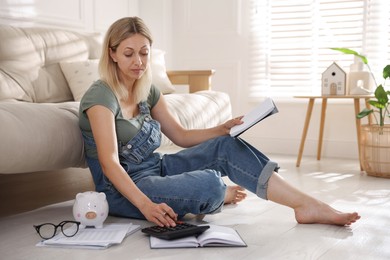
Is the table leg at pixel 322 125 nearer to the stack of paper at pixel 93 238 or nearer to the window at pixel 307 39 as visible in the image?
the window at pixel 307 39

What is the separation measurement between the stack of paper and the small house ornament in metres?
2.25

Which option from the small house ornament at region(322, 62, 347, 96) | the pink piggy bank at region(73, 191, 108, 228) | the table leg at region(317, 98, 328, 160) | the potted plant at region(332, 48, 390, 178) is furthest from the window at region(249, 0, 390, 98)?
the pink piggy bank at region(73, 191, 108, 228)

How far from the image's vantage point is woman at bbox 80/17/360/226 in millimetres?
1976

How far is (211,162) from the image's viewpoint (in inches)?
84.4

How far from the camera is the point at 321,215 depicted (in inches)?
79.1

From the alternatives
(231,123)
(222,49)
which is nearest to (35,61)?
(231,123)

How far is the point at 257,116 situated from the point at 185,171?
0.38 metres

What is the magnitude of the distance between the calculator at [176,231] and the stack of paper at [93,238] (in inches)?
3.6

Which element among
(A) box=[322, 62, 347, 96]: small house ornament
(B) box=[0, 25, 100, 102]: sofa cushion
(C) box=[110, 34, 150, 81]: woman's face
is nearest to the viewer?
(C) box=[110, 34, 150, 81]: woman's face

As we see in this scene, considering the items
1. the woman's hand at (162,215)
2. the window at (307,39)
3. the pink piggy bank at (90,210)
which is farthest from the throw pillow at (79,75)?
the window at (307,39)

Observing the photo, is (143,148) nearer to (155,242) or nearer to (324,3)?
(155,242)

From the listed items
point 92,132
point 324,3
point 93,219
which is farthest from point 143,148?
point 324,3

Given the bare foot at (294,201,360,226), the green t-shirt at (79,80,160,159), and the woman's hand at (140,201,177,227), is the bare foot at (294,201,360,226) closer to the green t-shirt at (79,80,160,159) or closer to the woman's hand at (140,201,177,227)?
the woman's hand at (140,201,177,227)

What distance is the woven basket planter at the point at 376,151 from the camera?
330 centimetres
